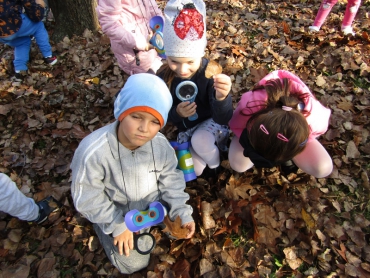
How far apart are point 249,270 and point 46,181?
8.59ft

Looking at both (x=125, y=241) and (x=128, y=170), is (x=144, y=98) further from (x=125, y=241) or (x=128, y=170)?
(x=125, y=241)

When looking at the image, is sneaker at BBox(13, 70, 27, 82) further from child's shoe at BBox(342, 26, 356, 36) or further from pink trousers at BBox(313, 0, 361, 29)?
child's shoe at BBox(342, 26, 356, 36)

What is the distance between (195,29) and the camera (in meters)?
2.25

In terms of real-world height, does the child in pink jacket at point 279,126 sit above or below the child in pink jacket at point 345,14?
below

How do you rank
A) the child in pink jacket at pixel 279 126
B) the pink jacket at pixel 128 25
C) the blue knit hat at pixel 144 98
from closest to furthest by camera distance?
the blue knit hat at pixel 144 98, the child in pink jacket at pixel 279 126, the pink jacket at pixel 128 25

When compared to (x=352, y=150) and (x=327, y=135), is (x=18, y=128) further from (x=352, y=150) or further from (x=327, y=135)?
(x=352, y=150)

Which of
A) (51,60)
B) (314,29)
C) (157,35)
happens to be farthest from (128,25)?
(314,29)

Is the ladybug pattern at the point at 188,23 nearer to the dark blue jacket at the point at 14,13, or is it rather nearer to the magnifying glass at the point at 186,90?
the magnifying glass at the point at 186,90

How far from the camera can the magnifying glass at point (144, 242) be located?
2.55 meters

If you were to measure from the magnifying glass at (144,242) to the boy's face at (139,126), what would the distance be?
1055mm

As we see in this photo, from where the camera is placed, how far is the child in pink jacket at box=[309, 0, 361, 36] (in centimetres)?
437

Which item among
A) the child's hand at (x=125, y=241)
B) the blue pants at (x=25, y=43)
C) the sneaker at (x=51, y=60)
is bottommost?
the child's hand at (x=125, y=241)

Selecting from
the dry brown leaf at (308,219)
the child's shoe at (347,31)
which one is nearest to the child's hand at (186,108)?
the dry brown leaf at (308,219)

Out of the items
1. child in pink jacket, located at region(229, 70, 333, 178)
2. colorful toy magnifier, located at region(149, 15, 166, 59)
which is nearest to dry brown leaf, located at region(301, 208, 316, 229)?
child in pink jacket, located at region(229, 70, 333, 178)
